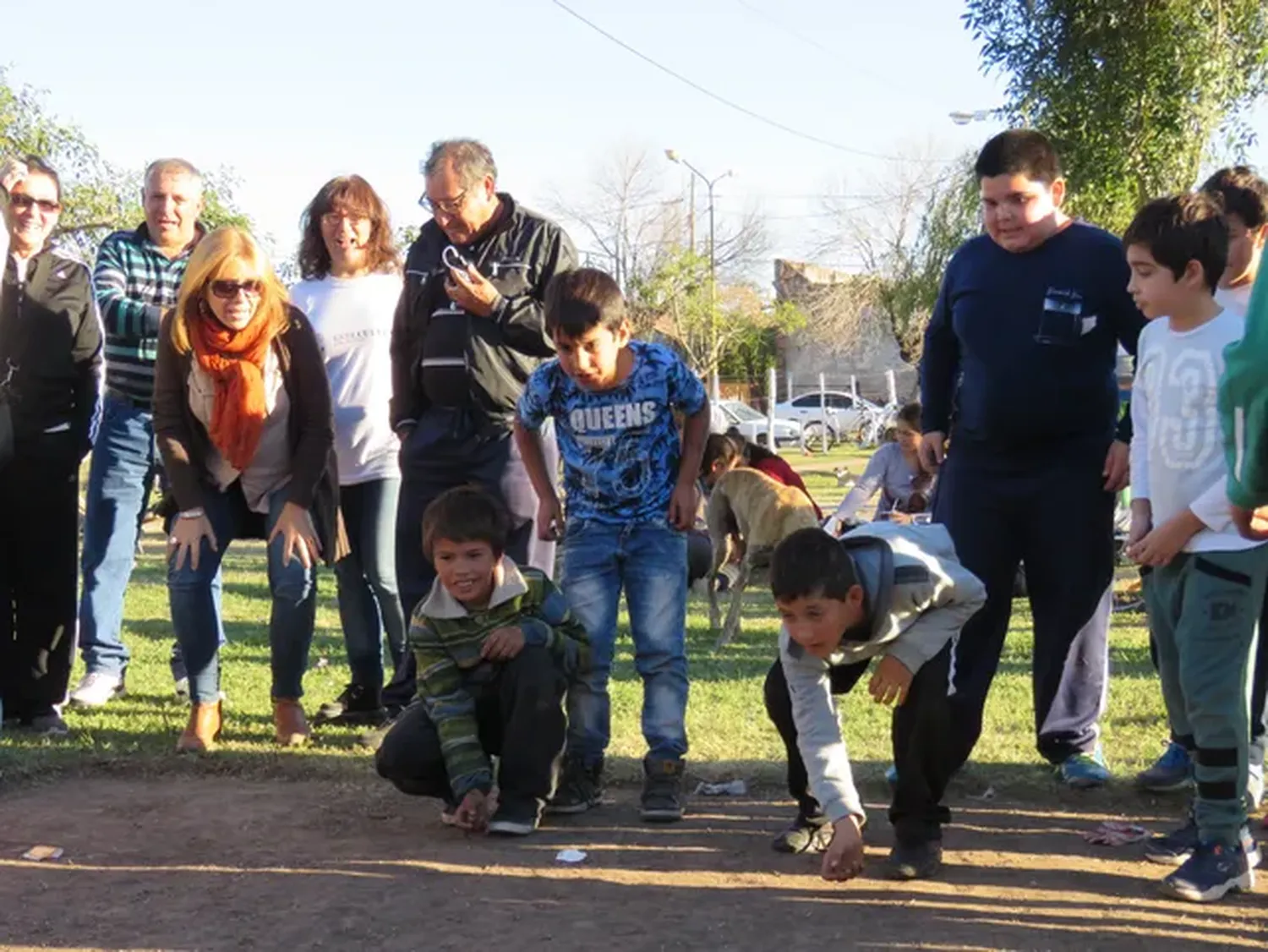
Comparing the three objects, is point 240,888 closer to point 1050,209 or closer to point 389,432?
point 389,432

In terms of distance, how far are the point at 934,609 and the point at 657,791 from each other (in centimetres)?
111

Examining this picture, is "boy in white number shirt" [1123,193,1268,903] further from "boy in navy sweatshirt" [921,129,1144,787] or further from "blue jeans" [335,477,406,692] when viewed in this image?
"blue jeans" [335,477,406,692]

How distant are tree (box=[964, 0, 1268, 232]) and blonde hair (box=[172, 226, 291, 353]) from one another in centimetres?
964

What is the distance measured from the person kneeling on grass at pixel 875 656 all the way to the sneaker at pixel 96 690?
3.60 m

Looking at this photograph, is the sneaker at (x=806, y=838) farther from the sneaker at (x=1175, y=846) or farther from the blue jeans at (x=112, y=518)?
the blue jeans at (x=112, y=518)

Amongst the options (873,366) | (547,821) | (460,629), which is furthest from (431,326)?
(873,366)

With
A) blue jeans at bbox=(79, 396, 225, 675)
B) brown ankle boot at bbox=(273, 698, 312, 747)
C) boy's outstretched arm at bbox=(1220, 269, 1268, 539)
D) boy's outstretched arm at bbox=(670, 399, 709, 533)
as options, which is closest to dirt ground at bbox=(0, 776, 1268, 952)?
brown ankle boot at bbox=(273, 698, 312, 747)

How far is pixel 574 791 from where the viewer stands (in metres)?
4.86

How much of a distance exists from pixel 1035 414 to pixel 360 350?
2888mm

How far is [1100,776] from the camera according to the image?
5027 mm

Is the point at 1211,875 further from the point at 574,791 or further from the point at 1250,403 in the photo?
the point at 574,791

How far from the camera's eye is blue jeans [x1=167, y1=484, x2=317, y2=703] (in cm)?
562

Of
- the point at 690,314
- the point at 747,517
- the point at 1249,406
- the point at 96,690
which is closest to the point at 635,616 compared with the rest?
the point at 1249,406

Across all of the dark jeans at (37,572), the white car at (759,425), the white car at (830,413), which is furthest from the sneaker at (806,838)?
the white car at (830,413)
